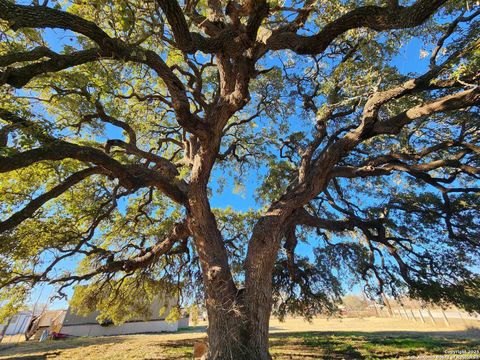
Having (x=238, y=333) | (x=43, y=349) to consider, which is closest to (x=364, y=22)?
(x=238, y=333)

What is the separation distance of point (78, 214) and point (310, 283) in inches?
304

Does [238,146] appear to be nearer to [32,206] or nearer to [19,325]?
[32,206]

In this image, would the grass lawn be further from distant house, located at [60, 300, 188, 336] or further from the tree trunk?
distant house, located at [60, 300, 188, 336]

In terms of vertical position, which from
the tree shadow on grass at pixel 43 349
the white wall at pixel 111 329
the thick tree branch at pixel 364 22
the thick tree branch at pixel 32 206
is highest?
the thick tree branch at pixel 364 22

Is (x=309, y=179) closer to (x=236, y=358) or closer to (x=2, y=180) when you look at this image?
(x=236, y=358)

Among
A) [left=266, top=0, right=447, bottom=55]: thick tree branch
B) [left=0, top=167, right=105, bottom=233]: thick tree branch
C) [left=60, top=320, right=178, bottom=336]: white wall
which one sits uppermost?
[left=266, top=0, right=447, bottom=55]: thick tree branch

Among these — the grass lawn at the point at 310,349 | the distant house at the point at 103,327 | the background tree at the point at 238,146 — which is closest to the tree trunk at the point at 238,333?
the background tree at the point at 238,146

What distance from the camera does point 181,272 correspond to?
30.3ft

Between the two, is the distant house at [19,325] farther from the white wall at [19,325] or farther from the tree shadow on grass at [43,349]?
the tree shadow on grass at [43,349]

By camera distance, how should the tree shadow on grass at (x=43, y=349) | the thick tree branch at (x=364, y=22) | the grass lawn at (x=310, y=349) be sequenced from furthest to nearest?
the tree shadow on grass at (x=43, y=349) → the grass lawn at (x=310, y=349) → the thick tree branch at (x=364, y=22)

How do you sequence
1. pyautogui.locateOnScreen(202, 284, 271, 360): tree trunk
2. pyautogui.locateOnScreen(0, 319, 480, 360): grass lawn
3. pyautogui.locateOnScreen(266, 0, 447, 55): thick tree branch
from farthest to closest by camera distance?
pyautogui.locateOnScreen(0, 319, 480, 360): grass lawn → pyautogui.locateOnScreen(202, 284, 271, 360): tree trunk → pyautogui.locateOnScreen(266, 0, 447, 55): thick tree branch

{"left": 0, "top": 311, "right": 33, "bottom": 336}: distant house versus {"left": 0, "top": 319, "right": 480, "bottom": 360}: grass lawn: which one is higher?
{"left": 0, "top": 311, "right": 33, "bottom": 336}: distant house

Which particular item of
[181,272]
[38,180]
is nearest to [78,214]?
[38,180]

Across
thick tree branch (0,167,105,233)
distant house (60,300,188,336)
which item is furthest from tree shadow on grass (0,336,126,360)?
distant house (60,300,188,336)
